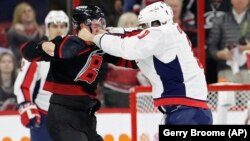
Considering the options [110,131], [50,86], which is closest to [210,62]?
[110,131]

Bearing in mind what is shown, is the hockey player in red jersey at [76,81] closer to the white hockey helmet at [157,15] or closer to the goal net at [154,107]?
the white hockey helmet at [157,15]

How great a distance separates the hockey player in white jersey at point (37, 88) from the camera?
7.20m

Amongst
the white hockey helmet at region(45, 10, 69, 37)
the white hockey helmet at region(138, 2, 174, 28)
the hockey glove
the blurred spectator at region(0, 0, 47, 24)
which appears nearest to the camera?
the white hockey helmet at region(138, 2, 174, 28)

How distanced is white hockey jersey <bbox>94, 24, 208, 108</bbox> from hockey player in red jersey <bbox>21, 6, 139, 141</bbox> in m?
0.21

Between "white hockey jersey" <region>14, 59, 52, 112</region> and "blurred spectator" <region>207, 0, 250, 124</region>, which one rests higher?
"blurred spectator" <region>207, 0, 250, 124</region>

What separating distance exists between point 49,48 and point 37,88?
1501 millimetres

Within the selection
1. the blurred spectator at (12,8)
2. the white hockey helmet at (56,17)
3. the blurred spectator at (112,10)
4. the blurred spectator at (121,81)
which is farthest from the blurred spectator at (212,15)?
the blurred spectator at (12,8)

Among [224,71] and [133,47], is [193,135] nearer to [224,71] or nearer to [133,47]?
[133,47]

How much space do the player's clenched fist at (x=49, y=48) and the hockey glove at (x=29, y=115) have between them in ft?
3.86

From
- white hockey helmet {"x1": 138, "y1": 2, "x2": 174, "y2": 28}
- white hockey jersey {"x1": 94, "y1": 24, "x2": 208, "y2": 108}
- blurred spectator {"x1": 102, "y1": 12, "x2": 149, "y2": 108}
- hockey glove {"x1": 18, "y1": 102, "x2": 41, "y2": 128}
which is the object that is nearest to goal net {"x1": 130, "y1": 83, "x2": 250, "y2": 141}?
hockey glove {"x1": 18, "y1": 102, "x2": 41, "y2": 128}

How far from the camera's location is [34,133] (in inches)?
291

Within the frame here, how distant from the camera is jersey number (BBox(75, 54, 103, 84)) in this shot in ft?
20.1

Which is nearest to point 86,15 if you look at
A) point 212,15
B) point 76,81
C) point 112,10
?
point 76,81

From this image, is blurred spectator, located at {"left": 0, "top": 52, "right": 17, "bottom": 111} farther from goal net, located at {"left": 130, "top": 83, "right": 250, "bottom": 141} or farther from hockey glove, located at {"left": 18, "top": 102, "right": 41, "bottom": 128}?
goal net, located at {"left": 130, "top": 83, "right": 250, "bottom": 141}
